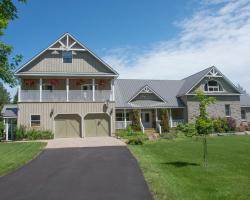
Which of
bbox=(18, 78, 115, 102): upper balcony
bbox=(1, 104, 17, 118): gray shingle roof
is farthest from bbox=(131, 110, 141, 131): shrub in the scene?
bbox=(1, 104, 17, 118): gray shingle roof

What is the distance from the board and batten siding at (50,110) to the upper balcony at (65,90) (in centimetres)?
46

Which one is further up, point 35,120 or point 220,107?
point 220,107

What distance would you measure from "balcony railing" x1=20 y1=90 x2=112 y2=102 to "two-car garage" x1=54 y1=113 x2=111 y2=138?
1580 mm

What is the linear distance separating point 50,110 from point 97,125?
4760 mm

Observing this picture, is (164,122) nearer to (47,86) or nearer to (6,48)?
(47,86)

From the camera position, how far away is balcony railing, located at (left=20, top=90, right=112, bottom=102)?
2878 centimetres

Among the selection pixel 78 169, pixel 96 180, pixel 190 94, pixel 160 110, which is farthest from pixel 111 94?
pixel 96 180

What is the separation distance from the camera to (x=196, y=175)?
1094cm

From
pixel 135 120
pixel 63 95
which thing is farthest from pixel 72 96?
pixel 135 120

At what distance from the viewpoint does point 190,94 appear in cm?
3412

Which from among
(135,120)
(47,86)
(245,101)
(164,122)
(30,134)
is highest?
(47,86)

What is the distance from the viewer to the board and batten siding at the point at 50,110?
28312mm

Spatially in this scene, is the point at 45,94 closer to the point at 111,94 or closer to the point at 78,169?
the point at 111,94

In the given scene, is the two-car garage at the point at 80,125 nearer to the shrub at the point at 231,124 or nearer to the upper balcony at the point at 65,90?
the upper balcony at the point at 65,90
